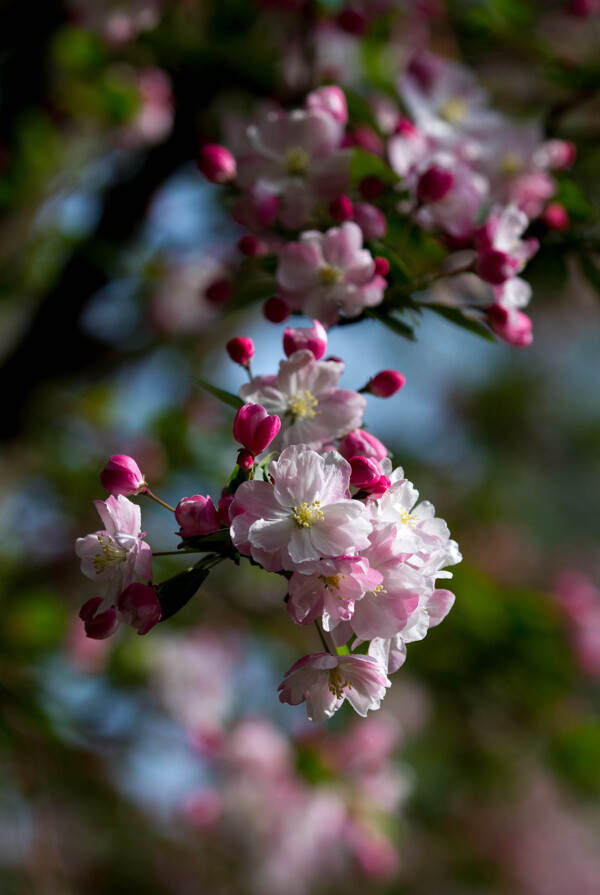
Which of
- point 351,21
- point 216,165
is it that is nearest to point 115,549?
point 216,165

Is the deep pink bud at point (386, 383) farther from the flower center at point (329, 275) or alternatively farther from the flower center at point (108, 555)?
the flower center at point (108, 555)

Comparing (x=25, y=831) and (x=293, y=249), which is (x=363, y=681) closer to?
(x=293, y=249)

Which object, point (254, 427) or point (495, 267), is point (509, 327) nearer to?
point (495, 267)

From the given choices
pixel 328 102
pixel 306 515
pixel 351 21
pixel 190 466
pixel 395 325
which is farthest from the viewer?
pixel 190 466

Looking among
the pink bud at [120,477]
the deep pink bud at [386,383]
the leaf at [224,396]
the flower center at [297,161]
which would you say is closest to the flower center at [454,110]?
the flower center at [297,161]

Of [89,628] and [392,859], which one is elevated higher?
[89,628]

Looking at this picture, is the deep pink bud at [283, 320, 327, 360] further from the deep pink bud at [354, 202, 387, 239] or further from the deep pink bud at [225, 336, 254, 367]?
the deep pink bud at [354, 202, 387, 239]

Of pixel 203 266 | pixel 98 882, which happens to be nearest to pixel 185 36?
pixel 203 266

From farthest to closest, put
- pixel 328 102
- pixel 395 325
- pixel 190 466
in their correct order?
pixel 190 466 < pixel 328 102 < pixel 395 325
